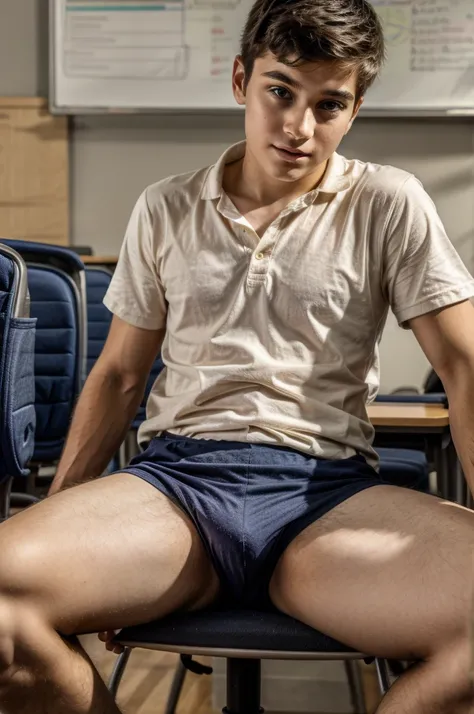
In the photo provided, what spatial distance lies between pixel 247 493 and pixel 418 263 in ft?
1.27

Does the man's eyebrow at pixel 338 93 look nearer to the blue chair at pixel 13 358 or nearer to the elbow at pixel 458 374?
the elbow at pixel 458 374

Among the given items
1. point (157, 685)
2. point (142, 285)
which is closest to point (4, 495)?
point (142, 285)

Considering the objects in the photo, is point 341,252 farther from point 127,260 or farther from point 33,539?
point 33,539

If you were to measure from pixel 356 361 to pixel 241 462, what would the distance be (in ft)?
0.74

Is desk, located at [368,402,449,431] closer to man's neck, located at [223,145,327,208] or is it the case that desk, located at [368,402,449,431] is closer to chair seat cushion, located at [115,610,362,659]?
man's neck, located at [223,145,327,208]

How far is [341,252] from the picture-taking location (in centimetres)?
133

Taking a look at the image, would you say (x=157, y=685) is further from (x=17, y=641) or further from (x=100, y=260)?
(x=100, y=260)

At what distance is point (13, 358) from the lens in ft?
5.45

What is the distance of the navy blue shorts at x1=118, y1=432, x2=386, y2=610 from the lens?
3.82 feet

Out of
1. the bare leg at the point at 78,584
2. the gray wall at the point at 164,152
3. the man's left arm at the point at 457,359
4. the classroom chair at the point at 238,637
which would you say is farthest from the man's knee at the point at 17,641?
the gray wall at the point at 164,152

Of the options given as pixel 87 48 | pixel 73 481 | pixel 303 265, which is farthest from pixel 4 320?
pixel 87 48

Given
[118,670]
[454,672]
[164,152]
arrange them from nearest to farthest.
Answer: [454,672]
[118,670]
[164,152]

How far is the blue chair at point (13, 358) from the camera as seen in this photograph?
1655 millimetres

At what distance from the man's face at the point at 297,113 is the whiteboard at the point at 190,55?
3580 millimetres
